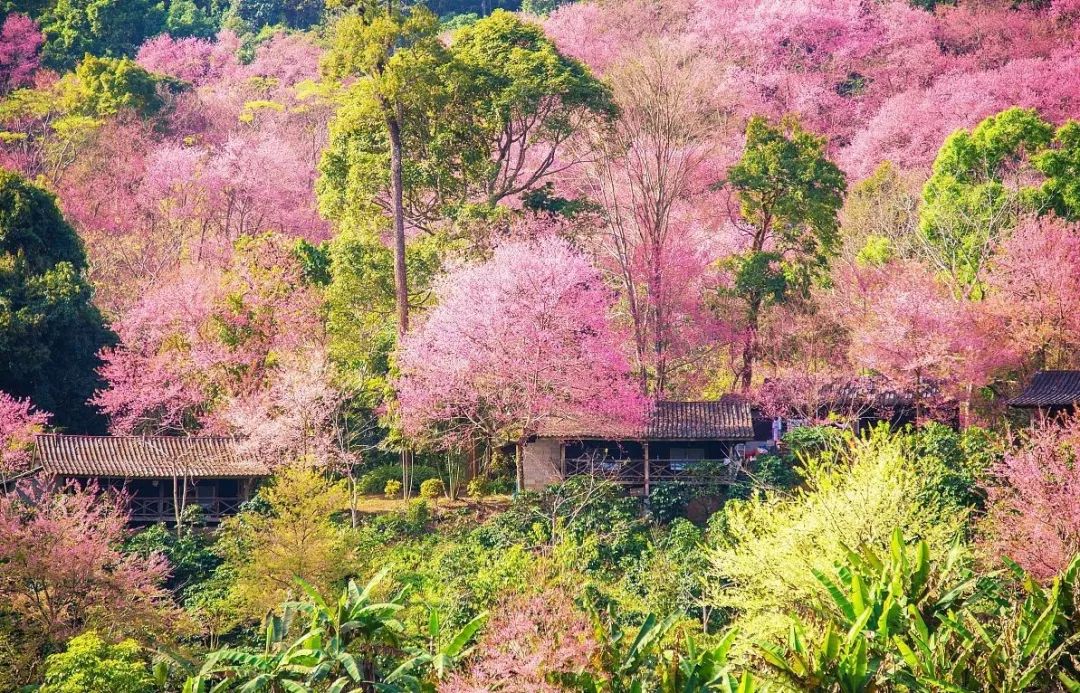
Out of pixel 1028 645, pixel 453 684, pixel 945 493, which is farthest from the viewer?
pixel 945 493

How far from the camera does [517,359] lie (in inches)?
1458

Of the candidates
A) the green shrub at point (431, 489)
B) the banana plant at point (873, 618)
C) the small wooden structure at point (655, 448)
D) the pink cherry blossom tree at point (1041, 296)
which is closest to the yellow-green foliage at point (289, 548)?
the green shrub at point (431, 489)

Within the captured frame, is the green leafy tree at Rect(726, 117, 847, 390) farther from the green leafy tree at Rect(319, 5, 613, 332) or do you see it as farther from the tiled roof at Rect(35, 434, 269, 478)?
the tiled roof at Rect(35, 434, 269, 478)

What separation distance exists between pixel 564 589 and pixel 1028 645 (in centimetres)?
1038

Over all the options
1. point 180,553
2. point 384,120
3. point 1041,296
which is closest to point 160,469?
point 180,553

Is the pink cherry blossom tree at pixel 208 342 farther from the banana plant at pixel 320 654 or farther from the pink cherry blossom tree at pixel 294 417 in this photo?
the banana plant at pixel 320 654

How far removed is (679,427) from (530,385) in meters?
4.00

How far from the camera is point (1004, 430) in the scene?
36000 mm

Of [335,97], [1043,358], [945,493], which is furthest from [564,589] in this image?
[335,97]

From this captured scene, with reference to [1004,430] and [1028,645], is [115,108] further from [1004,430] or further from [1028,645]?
[1028,645]

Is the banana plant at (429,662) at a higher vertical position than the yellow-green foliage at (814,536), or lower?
lower

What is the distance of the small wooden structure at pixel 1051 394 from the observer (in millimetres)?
34844

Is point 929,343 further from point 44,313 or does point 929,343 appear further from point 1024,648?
point 44,313

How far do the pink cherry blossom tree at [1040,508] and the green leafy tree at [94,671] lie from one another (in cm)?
1574
